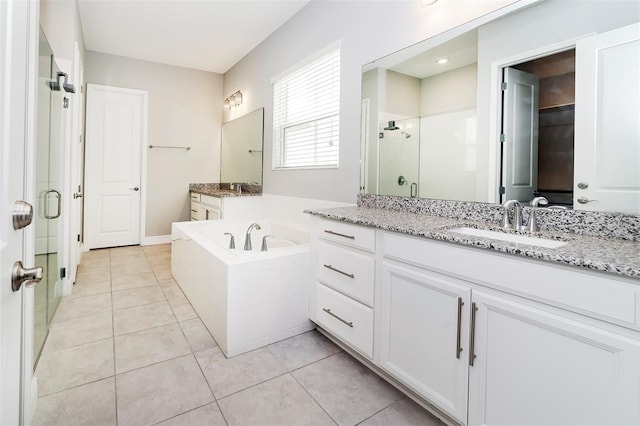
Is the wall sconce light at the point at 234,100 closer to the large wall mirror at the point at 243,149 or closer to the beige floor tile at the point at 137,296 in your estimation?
the large wall mirror at the point at 243,149

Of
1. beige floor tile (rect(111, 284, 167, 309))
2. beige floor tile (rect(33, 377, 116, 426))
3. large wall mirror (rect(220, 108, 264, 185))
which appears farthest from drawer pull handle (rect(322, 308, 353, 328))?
large wall mirror (rect(220, 108, 264, 185))

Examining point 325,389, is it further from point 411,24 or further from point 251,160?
point 251,160

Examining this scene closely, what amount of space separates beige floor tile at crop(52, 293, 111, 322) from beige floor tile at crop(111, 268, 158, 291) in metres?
0.24

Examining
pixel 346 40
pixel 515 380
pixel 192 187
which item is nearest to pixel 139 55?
pixel 192 187

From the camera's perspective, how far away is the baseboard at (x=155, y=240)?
4.89 meters

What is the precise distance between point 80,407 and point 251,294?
3.06 ft

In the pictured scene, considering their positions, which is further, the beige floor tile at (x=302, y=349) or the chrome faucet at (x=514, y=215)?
the beige floor tile at (x=302, y=349)

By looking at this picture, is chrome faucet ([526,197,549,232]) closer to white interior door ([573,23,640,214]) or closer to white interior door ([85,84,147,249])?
white interior door ([573,23,640,214])

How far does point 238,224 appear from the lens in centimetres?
353

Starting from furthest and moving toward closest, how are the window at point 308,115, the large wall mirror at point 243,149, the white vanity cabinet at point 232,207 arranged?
1. the large wall mirror at point 243,149
2. the white vanity cabinet at point 232,207
3. the window at point 308,115

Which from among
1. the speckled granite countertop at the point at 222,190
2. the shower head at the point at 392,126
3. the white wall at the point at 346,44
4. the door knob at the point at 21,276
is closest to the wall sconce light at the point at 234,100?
the white wall at the point at 346,44

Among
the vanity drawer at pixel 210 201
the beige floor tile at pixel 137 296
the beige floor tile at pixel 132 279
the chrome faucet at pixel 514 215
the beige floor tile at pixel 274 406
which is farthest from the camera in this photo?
the vanity drawer at pixel 210 201

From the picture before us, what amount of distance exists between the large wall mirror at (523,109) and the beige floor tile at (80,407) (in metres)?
1.95

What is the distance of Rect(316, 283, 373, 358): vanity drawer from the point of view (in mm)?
1759
